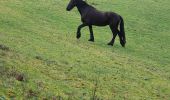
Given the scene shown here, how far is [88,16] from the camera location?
23797 mm

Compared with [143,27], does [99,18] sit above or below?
above

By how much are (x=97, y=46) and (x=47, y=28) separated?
216 inches

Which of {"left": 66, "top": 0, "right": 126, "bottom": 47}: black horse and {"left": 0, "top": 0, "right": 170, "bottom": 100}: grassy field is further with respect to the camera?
{"left": 66, "top": 0, "right": 126, "bottom": 47}: black horse

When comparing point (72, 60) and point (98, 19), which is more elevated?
point (72, 60)

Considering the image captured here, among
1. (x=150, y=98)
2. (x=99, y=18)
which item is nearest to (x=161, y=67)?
(x=99, y=18)

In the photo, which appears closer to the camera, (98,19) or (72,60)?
(72,60)

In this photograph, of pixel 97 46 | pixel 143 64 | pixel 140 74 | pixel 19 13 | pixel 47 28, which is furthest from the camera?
pixel 19 13

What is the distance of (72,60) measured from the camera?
16.8 m

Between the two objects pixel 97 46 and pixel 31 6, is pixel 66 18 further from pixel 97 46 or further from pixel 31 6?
pixel 97 46

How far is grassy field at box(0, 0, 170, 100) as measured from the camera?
11.8 m

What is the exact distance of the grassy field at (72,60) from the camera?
1180cm

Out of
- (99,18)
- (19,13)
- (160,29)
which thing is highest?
(99,18)

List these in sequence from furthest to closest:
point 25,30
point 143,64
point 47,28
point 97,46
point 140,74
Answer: point 47,28 < point 25,30 < point 97,46 < point 143,64 < point 140,74

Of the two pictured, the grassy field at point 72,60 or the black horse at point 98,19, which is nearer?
the grassy field at point 72,60
